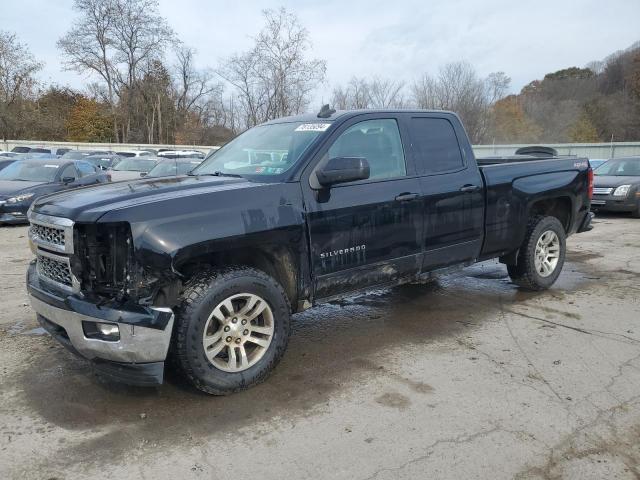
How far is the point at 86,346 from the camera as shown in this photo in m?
3.21

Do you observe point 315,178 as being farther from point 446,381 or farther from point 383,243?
point 446,381

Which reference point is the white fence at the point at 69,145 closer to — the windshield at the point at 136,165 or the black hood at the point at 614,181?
the windshield at the point at 136,165

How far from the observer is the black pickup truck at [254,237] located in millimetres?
3176

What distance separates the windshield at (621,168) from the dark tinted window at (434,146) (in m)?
11.0

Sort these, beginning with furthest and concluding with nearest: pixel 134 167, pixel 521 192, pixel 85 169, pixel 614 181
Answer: pixel 134 167 < pixel 85 169 < pixel 614 181 < pixel 521 192

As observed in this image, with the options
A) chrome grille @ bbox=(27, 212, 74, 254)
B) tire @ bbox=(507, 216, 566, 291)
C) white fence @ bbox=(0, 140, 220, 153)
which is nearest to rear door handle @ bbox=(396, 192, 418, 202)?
tire @ bbox=(507, 216, 566, 291)

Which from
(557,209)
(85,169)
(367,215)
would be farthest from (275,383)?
(85,169)

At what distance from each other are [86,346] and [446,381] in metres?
2.44

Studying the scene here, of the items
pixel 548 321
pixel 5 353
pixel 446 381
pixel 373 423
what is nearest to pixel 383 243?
pixel 446 381

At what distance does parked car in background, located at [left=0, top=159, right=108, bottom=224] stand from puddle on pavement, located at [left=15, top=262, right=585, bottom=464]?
7581 millimetres

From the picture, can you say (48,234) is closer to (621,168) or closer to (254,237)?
(254,237)

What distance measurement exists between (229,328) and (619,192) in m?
12.4

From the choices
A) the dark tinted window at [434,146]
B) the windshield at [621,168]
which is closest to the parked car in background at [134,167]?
the windshield at [621,168]

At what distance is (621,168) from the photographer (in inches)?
558
